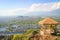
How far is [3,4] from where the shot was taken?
15.5 feet

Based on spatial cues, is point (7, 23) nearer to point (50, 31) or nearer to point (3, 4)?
point (3, 4)

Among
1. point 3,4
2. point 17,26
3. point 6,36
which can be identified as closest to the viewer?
point 6,36

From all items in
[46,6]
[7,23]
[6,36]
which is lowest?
[6,36]

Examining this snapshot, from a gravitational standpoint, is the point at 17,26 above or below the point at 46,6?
below

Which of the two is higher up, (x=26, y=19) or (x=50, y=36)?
(x=26, y=19)

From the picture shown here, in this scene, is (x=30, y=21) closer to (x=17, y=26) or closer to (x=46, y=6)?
(x=17, y=26)

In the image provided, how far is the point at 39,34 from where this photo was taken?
3.55 meters

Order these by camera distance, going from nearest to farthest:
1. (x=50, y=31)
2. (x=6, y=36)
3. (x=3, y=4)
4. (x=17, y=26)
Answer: (x=50, y=31), (x=6, y=36), (x=17, y=26), (x=3, y=4)

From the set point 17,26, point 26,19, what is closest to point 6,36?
point 17,26

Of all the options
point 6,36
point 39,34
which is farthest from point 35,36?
point 6,36

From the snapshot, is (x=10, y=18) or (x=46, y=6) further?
(x=46, y=6)

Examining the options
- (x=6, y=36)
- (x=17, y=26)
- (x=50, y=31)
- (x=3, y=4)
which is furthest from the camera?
(x=3, y=4)

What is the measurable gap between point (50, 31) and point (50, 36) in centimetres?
9

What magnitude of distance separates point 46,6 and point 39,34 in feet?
4.99
